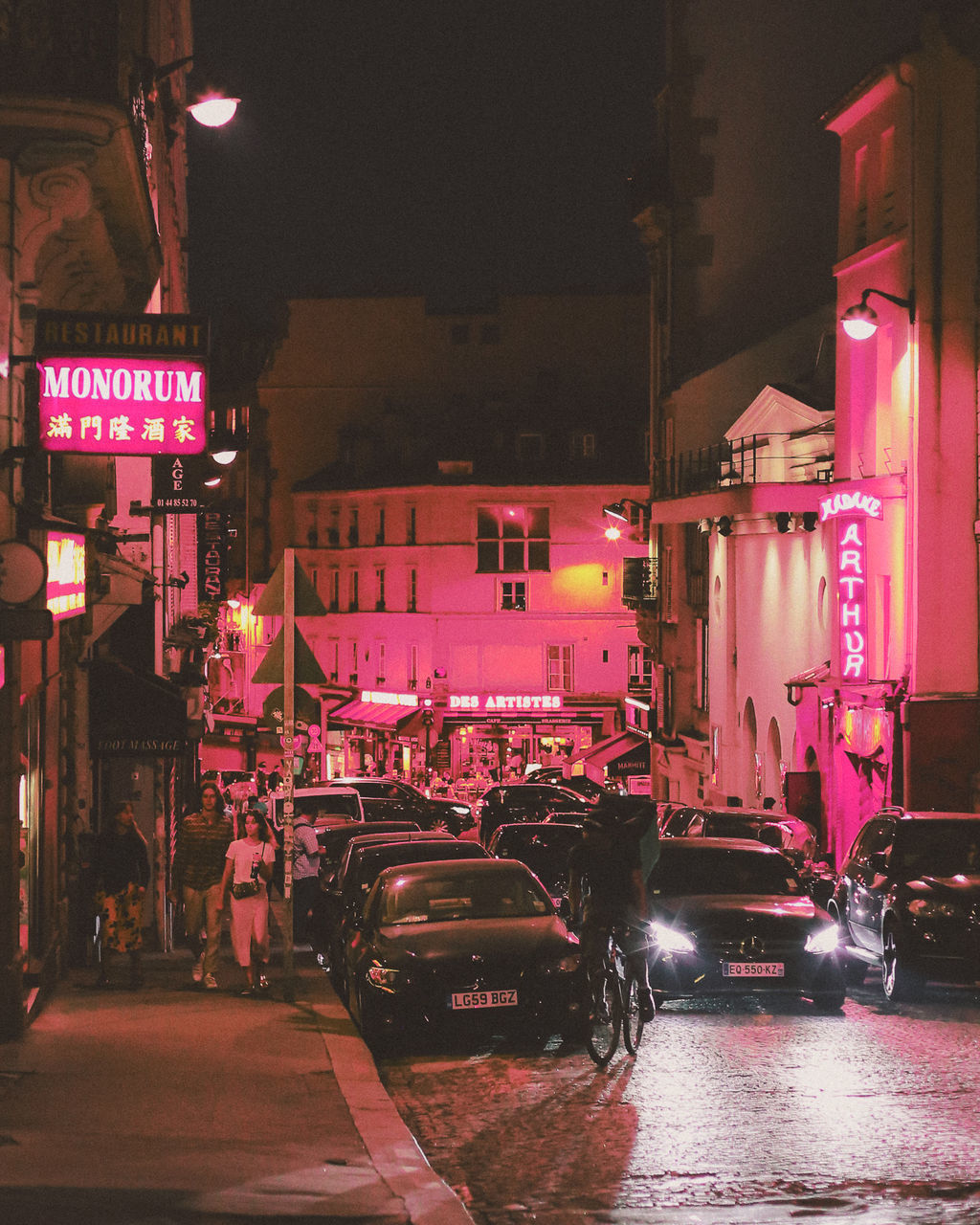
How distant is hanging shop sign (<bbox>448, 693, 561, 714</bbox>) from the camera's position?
70.1m

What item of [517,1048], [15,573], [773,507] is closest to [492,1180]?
[517,1048]

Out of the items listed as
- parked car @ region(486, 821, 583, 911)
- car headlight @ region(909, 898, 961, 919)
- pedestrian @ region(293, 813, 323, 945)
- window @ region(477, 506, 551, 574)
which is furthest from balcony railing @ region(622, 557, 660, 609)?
car headlight @ region(909, 898, 961, 919)

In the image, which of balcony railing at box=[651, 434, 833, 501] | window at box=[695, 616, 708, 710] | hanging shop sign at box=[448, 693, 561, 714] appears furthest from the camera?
hanging shop sign at box=[448, 693, 561, 714]

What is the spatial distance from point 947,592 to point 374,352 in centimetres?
5073

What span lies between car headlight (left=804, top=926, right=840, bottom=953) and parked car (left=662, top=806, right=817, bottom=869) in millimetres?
7369

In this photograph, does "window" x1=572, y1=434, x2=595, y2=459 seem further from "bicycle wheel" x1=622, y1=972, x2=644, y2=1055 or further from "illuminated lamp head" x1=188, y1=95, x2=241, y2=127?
"bicycle wheel" x1=622, y1=972, x2=644, y2=1055

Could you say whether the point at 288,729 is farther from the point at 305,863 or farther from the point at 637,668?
the point at 637,668

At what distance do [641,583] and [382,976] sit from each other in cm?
4422

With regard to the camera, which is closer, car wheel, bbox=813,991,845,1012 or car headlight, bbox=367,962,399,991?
car headlight, bbox=367,962,399,991

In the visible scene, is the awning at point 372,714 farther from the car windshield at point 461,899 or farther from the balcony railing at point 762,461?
the car windshield at point 461,899

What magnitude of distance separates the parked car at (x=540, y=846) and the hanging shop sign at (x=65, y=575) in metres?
13.9

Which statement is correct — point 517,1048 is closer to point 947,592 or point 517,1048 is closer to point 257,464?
point 947,592

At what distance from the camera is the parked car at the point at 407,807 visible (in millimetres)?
35312

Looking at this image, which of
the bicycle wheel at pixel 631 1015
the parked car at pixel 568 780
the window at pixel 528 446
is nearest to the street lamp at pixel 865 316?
the bicycle wheel at pixel 631 1015
